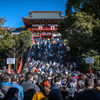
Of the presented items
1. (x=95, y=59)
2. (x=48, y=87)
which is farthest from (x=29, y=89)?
(x=95, y=59)

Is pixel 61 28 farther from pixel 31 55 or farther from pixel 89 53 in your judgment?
pixel 31 55

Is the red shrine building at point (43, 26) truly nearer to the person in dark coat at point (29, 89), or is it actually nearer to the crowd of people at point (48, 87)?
the crowd of people at point (48, 87)

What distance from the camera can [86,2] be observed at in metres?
15.4

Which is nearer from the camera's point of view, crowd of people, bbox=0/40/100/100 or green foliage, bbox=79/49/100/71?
crowd of people, bbox=0/40/100/100

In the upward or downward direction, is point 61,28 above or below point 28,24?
below

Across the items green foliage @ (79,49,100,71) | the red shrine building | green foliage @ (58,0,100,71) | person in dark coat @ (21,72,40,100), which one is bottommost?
person in dark coat @ (21,72,40,100)

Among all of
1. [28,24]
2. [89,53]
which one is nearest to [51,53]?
[89,53]

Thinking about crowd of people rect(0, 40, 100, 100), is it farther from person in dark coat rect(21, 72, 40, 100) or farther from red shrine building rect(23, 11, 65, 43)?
red shrine building rect(23, 11, 65, 43)

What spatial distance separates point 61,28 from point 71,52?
203 inches

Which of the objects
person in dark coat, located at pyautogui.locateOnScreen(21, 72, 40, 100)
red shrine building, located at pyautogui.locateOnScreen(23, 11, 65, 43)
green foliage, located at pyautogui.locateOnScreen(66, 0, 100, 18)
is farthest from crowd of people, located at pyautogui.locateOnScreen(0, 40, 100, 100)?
red shrine building, located at pyautogui.locateOnScreen(23, 11, 65, 43)

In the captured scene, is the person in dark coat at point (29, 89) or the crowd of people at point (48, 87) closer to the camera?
the crowd of people at point (48, 87)

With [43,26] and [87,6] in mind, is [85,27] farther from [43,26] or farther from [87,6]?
[43,26]

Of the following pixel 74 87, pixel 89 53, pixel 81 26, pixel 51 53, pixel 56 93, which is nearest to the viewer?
pixel 56 93

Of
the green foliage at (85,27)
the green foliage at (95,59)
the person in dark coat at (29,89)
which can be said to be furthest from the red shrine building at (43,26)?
the person in dark coat at (29,89)
